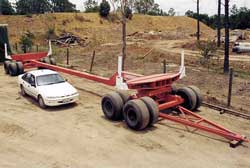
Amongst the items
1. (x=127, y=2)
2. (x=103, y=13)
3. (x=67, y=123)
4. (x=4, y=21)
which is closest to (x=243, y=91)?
(x=67, y=123)

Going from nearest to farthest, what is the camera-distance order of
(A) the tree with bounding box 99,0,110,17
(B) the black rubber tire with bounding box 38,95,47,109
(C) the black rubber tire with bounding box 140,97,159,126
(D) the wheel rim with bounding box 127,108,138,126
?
(C) the black rubber tire with bounding box 140,97,159,126 < (D) the wheel rim with bounding box 127,108,138,126 < (B) the black rubber tire with bounding box 38,95,47,109 < (A) the tree with bounding box 99,0,110,17

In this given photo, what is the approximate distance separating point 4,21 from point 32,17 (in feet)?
19.0

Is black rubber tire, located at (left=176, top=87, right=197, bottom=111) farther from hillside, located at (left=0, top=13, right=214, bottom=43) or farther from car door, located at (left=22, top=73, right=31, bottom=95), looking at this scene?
hillside, located at (left=0, top=13, right=214, bottom=43)

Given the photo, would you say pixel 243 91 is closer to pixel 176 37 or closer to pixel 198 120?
pixel 198 120

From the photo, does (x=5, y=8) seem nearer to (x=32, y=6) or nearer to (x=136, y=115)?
(x=32, y=6)

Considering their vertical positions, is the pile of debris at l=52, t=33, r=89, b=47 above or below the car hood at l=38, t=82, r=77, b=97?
above

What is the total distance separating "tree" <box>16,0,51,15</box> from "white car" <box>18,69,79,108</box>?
87043 millimetres

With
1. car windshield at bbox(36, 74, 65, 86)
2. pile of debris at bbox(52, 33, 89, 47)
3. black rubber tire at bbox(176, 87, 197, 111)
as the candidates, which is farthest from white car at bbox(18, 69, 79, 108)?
pile of debris at bbox(52, 33, 89, 47)

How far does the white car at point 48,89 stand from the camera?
12250 millimetres

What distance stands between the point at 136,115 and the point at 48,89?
4.83m

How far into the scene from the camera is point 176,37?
55219 millimetres

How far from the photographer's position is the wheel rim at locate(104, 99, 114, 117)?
35.3ft

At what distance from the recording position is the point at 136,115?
31.3ft

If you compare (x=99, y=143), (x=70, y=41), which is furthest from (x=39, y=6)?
(x=99, y=143)
